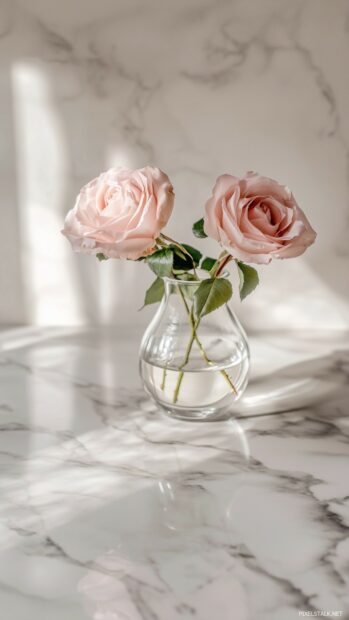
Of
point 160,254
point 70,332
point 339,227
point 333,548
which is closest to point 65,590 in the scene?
point 333,548

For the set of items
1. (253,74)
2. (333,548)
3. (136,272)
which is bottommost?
(333,548)

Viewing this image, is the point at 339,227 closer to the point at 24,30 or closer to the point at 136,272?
the point at 136,272

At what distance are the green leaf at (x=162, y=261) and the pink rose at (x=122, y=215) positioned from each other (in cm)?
2

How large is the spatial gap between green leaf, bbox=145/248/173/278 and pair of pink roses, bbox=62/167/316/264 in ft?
0.07

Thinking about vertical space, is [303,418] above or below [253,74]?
below

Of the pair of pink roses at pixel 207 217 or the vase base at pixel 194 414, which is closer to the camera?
the pair of pink roses at pixel 207 217

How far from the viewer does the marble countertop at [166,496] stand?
69 cm

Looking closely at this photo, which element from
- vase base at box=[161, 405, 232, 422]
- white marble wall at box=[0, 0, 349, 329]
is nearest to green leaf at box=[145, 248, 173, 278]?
vase base at box=[161, 405, 232, 422]

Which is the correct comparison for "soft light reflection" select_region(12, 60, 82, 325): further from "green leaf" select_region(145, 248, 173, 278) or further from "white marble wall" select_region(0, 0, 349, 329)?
"green leaf" select_region(145, 248, 173, 278)

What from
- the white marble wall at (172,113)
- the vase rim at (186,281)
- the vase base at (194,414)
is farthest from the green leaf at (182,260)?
the white marble wall at (172,113)

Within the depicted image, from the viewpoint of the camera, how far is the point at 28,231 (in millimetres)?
1286

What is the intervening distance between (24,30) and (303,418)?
68 cm

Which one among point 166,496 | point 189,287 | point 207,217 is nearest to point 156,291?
point 189,287

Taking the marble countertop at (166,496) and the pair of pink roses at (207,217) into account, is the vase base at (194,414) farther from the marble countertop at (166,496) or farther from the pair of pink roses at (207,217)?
the pair of pink roses at (207,217)
